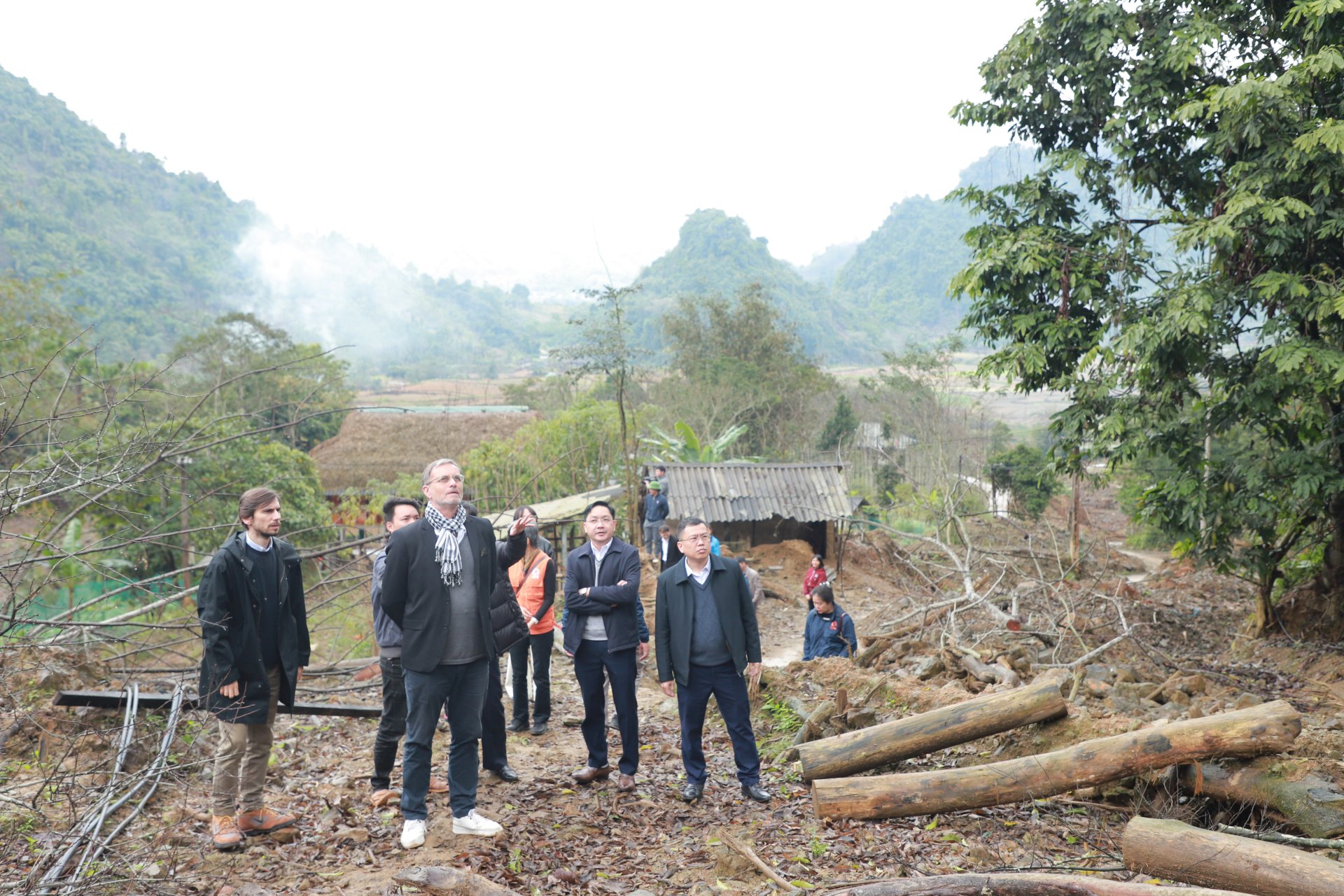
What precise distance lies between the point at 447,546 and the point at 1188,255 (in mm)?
9477

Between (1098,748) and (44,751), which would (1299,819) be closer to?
(1098,748)

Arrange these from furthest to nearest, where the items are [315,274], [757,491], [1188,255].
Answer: [315,274]
[757,491]
[1188,255]

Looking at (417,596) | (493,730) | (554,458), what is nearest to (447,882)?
(417,596)

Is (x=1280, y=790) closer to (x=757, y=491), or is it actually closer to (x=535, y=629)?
(x=535, y=629)

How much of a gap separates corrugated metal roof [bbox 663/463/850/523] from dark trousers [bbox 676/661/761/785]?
44.5ft

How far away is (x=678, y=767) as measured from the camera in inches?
253

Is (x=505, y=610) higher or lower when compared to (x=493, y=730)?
higher

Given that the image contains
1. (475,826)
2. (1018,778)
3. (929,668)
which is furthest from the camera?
(929,668)

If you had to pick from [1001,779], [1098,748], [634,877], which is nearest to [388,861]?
[634,877]

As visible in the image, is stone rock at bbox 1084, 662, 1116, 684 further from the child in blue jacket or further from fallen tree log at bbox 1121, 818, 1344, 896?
fallen tree log at bbox 1121, 818, 1344, 896

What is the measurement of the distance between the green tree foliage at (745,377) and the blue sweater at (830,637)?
26568mm


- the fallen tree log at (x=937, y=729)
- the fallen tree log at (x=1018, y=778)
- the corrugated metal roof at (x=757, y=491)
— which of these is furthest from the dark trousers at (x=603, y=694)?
the corrugated metal roof at (x=757, y=491)

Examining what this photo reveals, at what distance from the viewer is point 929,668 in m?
7.92

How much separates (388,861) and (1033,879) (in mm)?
2955
